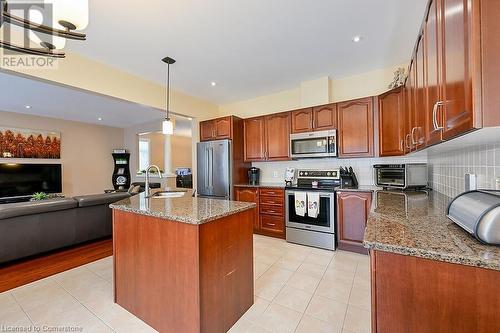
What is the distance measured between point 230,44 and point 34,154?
635 cm

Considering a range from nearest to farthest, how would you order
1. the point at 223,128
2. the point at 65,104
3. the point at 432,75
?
1. the point at 432,75
2. the point at 223,128
3. the point at 65,104

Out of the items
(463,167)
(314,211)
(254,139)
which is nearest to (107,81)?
(254,139)

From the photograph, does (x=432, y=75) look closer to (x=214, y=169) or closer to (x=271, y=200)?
(x=271, y=200)

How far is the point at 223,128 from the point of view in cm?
416

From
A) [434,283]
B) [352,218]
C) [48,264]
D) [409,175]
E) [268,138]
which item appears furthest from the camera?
[268,138]

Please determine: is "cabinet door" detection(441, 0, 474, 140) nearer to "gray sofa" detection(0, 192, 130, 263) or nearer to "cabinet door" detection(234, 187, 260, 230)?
"cabinet door" detection(234, 187, 260, 230)

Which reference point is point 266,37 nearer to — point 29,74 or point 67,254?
point 29,74

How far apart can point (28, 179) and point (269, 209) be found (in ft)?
20.7

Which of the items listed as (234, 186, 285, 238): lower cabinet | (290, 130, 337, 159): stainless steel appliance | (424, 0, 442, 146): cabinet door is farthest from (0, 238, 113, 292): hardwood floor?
(424, 0, 442, 146): cabinet door

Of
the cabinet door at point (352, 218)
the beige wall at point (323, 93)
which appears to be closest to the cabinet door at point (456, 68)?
the cabinet door at point (352, 218)

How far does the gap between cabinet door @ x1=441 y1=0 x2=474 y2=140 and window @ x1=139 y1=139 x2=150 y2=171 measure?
7819 mm

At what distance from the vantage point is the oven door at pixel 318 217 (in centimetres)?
313

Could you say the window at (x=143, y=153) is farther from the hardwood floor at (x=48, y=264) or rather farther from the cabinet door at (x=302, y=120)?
the cabinet door at (x=302, y=120)

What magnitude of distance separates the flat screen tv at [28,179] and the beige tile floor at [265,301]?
461cm
